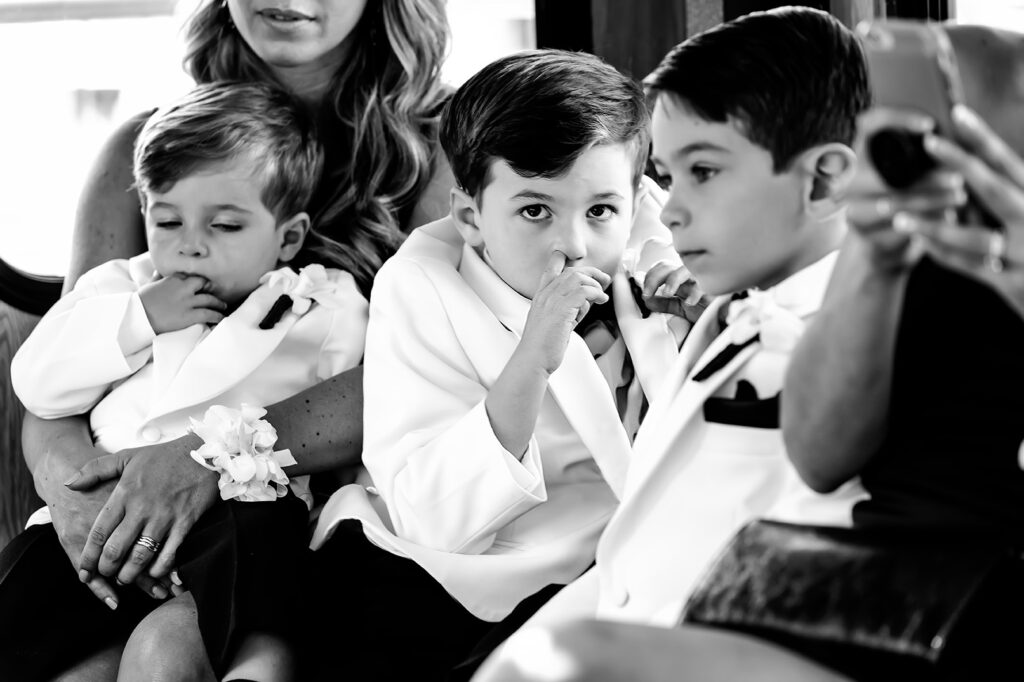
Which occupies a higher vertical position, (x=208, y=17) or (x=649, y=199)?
(x=208, y=17)

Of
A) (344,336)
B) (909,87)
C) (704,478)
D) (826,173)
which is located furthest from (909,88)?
(344,336)

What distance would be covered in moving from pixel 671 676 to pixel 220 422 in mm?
1321

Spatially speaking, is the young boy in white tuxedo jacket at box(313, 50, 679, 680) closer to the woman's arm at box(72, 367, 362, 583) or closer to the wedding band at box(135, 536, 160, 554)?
the woman's arm at box(72, 367, 362, 583)

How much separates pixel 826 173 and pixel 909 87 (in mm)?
445

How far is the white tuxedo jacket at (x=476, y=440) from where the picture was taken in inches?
74.7

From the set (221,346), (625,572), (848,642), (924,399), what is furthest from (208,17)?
(848,642)

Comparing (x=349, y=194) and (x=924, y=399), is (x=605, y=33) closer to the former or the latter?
(x=349, y=194)

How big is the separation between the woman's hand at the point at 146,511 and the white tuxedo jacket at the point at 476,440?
0.22m

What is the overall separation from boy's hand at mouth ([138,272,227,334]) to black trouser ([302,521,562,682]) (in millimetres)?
524

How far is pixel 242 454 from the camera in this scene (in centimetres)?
212

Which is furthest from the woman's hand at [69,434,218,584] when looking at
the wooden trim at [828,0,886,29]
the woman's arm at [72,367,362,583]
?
the wooden trim at [828,0,886,29]

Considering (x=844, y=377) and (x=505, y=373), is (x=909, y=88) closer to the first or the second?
(x=844, y=377)

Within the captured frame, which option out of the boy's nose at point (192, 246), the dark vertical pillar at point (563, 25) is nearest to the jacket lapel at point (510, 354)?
the boy's nose at point (192, 246)

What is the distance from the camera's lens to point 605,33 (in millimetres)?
2654
